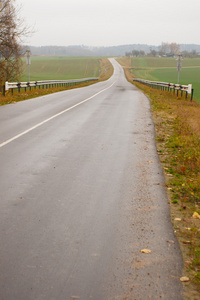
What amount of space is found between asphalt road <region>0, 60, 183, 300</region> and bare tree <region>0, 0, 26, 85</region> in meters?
19.2

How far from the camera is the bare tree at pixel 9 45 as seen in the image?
26.7 metres

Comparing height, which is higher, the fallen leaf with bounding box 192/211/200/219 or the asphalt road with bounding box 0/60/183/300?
the asphalt road with bounding box 0/60/183/300

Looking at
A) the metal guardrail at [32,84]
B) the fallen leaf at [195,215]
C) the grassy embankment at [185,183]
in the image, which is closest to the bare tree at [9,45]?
the metal guardrail at [32,84]

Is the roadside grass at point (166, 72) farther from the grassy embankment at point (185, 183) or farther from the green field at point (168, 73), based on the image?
the grassy embankment at point (185, 183)

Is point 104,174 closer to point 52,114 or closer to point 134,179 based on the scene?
point 134,179

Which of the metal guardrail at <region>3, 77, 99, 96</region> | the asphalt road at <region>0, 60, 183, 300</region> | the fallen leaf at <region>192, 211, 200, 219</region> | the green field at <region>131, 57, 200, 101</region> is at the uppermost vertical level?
the green field at <region>131, 57, 200, 101</region>

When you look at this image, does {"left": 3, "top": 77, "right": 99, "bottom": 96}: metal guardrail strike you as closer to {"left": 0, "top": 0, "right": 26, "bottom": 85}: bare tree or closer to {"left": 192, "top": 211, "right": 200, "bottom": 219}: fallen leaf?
{"left": 0, "top": 0, "right": 26, "bottom": 85}: bare tree

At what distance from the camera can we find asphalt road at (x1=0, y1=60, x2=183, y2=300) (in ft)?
11.3

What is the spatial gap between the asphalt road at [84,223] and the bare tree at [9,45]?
1916cm

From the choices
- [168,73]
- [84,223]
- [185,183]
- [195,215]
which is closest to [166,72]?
[168,73]

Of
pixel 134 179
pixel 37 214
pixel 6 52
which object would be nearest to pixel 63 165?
pixel 134 179

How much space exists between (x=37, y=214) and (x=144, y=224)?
1422mm

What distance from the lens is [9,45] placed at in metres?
27.6

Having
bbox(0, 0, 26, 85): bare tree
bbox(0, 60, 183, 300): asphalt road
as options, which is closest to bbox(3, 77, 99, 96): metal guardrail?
bbox(0, 0, 26, 85): bare tree
